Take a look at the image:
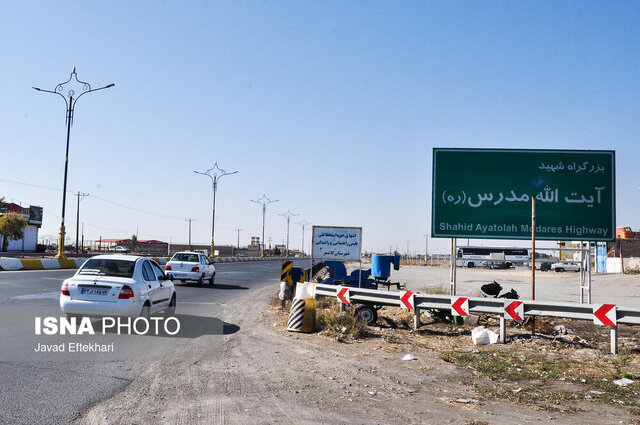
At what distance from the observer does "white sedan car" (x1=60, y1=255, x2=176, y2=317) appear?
33.8 feet

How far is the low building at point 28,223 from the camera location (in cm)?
7762

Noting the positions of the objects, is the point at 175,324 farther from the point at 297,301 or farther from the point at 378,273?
the point at 378,273

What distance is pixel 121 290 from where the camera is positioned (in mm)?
10359

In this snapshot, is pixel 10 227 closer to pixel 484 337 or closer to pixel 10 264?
pixel 10 264

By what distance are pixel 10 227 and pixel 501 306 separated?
7175 centimetres

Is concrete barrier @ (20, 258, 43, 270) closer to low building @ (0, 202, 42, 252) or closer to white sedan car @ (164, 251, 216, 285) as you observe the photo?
white sedan car @ (164, 251, 216, 285)

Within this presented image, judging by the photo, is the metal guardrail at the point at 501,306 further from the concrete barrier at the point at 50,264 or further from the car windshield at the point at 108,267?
the concrete barrier at the point at 50,264

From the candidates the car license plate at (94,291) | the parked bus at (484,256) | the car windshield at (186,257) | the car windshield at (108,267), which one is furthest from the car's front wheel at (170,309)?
the parked bus at (484,256)

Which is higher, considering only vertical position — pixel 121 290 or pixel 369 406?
pixel 121 290

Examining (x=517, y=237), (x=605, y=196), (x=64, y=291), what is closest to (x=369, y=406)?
(x=64, y=291)

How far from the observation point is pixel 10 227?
6831 centimetres

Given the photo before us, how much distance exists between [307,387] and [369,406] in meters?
1.12

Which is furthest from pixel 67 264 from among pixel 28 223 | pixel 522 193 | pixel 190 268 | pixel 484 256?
pixel 484 256

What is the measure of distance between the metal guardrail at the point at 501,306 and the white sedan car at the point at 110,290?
5106 mm
